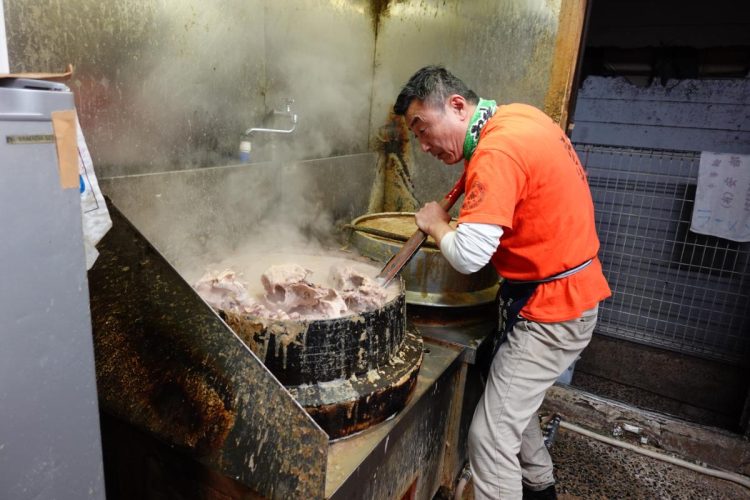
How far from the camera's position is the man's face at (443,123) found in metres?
2.33

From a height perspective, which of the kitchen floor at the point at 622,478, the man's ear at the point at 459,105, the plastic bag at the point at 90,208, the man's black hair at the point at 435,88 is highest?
the man's black hair at the point at 435,88

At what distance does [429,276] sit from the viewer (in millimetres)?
3014

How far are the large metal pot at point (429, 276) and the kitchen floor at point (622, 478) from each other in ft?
4.14

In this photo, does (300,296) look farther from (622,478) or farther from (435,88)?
(622,478)

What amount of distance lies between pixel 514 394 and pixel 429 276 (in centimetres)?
89

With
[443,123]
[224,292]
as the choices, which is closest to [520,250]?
[443,123]

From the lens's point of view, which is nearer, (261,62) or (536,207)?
(536,207)

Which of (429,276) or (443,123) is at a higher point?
(443,123)

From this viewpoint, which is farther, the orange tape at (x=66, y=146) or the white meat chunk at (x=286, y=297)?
the white meat chunk at (x=286, y=297)

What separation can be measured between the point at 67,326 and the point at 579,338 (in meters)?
2.28

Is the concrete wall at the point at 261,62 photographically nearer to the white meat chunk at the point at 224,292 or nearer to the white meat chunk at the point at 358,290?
the white meat chunk at the point at 224,292

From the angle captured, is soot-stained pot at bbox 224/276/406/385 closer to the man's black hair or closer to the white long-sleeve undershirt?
the white long-sleeve undershirt

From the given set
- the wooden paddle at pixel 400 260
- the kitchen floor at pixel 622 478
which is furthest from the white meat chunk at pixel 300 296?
the kitchen floor at pixel 622 478

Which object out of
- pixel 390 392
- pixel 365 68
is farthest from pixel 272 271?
pixel 365 68
